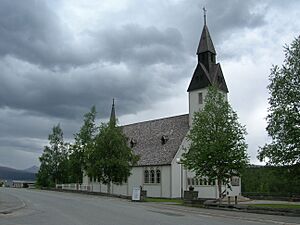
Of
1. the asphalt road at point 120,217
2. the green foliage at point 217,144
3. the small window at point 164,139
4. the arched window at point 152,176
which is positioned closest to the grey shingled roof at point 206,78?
the small window at point 164,139

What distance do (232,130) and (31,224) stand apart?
23.1 m

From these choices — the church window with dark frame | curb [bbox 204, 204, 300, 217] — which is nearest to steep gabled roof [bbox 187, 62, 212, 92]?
the church window with dark frame

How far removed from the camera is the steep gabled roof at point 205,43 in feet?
191

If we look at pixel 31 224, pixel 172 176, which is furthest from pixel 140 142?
pixel 31 224

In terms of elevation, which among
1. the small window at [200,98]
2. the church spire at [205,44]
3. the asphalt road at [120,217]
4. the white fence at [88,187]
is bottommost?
the white fence at [88,187]

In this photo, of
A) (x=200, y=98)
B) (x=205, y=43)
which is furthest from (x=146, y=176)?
(x=205, y=43)

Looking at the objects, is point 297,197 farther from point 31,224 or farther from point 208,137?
point 31,224

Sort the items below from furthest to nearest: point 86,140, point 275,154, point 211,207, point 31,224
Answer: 1. point 86,140
2. point 211,207
3. point 275,154
4. point 31,224

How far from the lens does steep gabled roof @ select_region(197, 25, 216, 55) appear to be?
191 feet

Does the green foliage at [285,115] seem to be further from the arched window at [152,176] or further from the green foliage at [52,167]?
the green foliage at [52,167]

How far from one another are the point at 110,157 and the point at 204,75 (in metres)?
17.4

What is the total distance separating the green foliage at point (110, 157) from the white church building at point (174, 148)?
5195 mm

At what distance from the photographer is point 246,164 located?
3538 cm

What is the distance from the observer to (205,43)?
5847 cm
